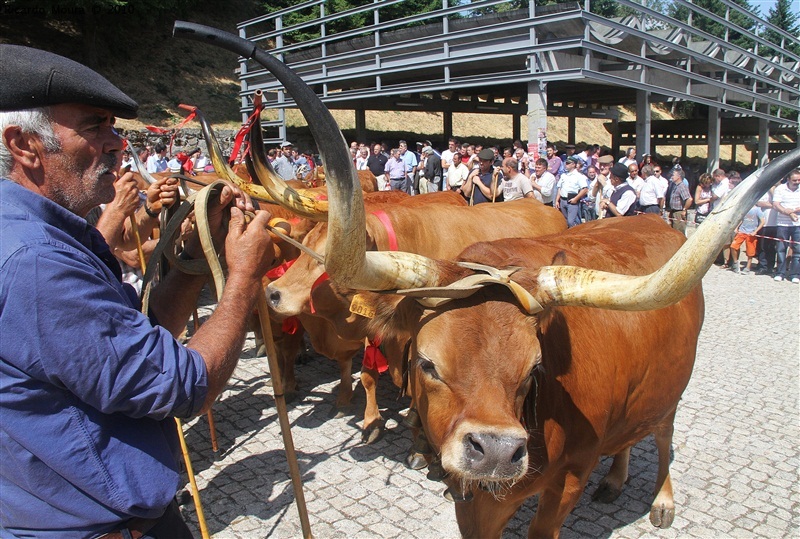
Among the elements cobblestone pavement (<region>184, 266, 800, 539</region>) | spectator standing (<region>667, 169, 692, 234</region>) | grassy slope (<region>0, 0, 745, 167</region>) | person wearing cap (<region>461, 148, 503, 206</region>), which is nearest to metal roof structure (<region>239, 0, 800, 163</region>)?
person wearing cap (<region>461, 148, 503, 206</region>)

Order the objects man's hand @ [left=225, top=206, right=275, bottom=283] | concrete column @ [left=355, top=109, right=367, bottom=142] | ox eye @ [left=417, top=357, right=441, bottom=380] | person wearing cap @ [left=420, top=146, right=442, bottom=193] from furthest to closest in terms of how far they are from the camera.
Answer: concrete column @ [left=355, top=109, right=367, bottom=142], person wearing cap @ [left=420, top=146, right=442, bottom=193], ox eye @ [left=417, top=357, right=441, bottom=380], man's hand @ [left=225, top=206, right=275, bottom=283]

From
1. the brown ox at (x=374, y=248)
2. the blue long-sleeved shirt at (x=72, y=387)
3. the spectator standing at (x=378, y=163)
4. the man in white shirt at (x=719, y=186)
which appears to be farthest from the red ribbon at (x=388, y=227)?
the spectator standing at (x=378, y=163)

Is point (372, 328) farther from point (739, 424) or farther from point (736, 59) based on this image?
point (736, 59)

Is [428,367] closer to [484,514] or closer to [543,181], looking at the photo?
[484,514]

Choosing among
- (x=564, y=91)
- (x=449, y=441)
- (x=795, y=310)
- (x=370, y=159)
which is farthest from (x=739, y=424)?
(x=564, y=91)

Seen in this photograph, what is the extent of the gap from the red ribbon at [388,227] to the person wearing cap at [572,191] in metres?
8.43

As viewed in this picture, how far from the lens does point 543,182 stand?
41.8ft

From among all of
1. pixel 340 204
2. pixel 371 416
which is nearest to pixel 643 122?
pixel 371 416

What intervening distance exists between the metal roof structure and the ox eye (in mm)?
12020

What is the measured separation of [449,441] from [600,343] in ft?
3.90

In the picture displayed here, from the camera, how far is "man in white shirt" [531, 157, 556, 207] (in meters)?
12.7

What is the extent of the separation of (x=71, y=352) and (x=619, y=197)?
11905mm

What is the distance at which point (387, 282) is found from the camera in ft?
8.46

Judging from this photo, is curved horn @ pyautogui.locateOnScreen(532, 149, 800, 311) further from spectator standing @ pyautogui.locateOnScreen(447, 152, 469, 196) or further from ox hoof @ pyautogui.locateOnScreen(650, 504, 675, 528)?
spectator standing @ pyautogui.locateOnScreen(447, 152, 469, 196)
